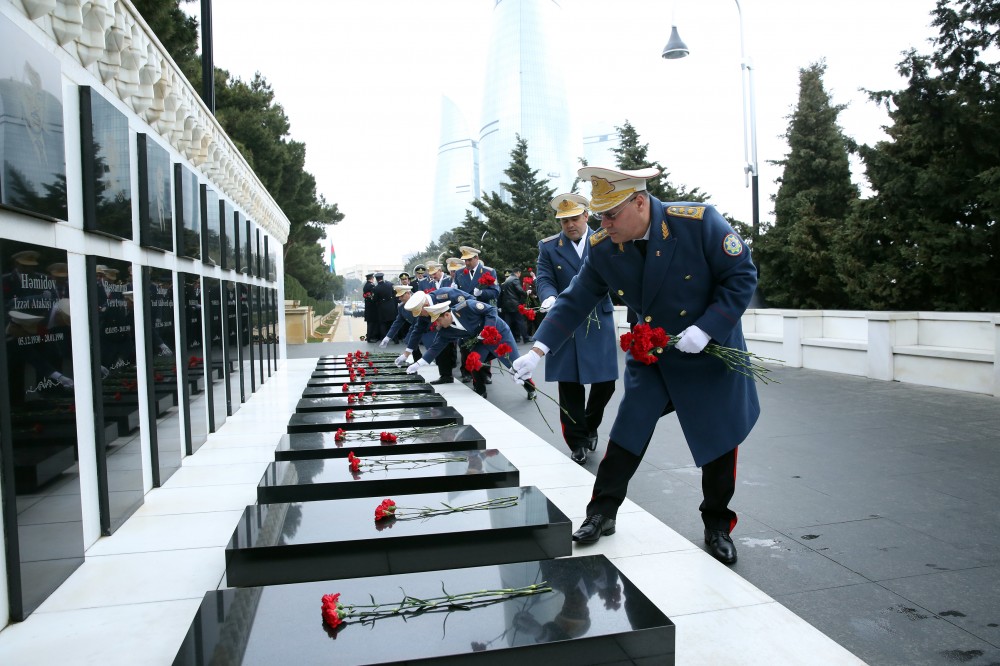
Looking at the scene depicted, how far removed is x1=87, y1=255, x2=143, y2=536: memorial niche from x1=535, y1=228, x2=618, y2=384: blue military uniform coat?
9.20 ft

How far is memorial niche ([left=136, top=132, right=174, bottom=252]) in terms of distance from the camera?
4953 mm

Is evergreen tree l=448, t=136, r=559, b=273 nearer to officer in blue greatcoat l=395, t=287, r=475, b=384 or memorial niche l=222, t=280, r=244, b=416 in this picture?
officer in blue greatcoat l=395, t=287, r=475, b=384

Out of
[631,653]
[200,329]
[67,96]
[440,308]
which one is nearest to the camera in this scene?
[631,653]

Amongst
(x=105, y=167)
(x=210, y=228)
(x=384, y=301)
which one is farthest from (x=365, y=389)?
(x=384, y=301)

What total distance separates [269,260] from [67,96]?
980 centimetres

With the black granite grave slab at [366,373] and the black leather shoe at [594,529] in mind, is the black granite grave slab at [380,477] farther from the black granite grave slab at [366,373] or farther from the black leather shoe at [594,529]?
the black granite grave slab at [366,373]

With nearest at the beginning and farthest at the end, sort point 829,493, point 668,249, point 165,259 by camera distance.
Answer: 1. point 668,249
2. point 829,493
3. point 165,259

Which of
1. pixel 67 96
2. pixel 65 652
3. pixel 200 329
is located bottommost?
pixel 65 652

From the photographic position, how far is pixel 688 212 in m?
3.59

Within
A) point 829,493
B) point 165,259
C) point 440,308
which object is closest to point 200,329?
point 165,259

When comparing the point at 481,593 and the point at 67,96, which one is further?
the point at 67,96

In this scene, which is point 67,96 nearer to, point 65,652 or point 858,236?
point 65,652

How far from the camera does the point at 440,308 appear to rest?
880 cm

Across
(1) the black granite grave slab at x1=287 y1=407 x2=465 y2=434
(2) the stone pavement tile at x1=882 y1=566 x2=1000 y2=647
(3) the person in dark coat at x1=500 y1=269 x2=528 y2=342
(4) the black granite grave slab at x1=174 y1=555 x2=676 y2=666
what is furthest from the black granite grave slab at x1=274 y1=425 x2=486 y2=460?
(3) the person in dark coat at x1=500 y1=269 x2=528 y2=342
